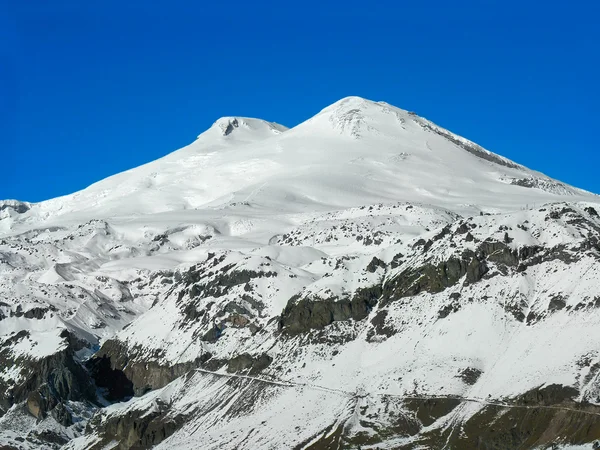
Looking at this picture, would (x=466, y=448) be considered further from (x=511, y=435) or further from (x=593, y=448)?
(x=593, y=448)

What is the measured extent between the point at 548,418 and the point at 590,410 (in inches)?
303

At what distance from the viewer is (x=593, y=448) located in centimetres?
18388

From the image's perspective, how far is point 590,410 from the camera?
195750mm

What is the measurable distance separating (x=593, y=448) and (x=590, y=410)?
42.1 ft

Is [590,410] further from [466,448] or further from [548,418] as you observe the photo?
[466,448]

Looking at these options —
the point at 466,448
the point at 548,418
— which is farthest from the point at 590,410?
the point at 466,448

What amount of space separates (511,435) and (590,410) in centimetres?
1398

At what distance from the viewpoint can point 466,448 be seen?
19912 cm

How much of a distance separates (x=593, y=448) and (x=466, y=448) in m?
23.8

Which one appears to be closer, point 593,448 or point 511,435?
point 593,448

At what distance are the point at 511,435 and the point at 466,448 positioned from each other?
315 inches

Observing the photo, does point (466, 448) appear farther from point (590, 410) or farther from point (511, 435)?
point (590, 410)

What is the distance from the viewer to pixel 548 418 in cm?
19975

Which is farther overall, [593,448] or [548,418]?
[548,418]
